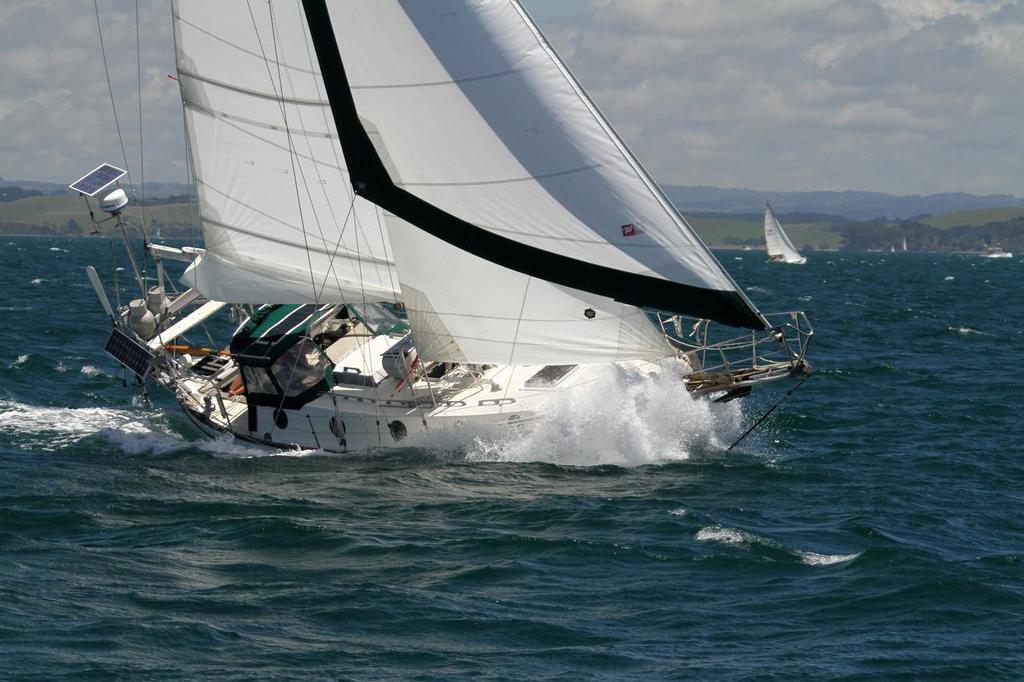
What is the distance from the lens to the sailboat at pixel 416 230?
23.8 metres

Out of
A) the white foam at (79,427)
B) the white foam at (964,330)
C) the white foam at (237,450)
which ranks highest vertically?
the white foam at (79,427)

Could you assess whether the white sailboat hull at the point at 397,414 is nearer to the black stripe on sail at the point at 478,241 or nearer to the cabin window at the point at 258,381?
the cabin window at the point at 258,381

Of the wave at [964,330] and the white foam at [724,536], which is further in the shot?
the wave at [964,330]

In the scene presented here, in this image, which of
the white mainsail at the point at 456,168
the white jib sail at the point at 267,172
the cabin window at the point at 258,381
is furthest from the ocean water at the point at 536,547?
the white jib sail at the point at 267,172

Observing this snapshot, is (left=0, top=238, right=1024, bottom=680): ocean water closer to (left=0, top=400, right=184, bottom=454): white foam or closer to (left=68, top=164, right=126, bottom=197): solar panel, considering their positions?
(left=0, top=400, right=184, bottom=454): white foam

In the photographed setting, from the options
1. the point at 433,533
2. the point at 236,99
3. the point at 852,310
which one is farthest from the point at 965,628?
the point at 852,310

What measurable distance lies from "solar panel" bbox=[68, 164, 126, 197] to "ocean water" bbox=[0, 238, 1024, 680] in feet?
16.8

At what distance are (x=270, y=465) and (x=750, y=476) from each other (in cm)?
892

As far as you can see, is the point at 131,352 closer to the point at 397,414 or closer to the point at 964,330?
the point at 397,414

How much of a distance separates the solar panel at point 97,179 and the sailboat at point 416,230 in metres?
0.06

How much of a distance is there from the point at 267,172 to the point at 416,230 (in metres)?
3.93

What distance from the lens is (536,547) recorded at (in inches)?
772

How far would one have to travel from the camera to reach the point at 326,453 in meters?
26.0

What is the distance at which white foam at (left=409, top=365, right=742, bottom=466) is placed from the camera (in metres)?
25.0
